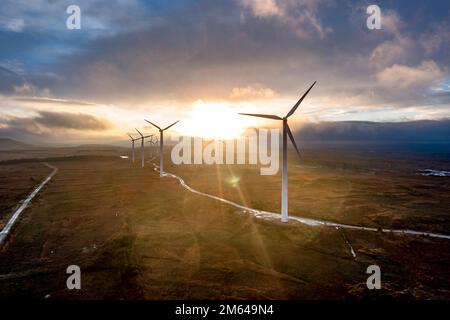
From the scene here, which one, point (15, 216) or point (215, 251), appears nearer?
point (215, 251)

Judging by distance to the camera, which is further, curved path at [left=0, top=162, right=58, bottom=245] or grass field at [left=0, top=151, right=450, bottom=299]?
curved path at [left=0, top=162, right=58, bottom=245]

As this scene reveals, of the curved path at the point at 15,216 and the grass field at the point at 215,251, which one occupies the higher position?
the curved path at the point at 15,216

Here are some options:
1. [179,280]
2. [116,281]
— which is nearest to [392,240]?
[179,280]

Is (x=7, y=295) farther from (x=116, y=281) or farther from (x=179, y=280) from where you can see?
(x=179, y=280)

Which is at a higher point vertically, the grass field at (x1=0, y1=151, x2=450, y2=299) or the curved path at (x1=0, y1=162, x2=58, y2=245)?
the curved path at (x1=0, y1=162, x2=58, y2=245)

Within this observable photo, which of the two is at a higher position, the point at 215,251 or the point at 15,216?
the point at 15,216

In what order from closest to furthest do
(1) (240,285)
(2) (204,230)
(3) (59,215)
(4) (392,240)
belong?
(1) (240,285) → (4) (392,240) → (2) (204,230) → (3) (59,215)

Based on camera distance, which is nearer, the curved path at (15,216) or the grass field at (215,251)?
the grass field at (215,251)
